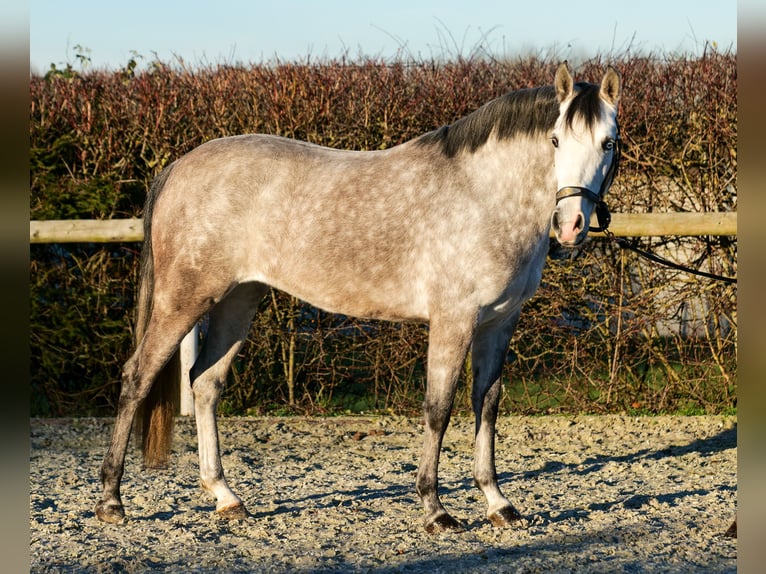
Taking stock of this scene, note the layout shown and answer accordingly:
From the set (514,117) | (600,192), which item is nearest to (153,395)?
(514,117)

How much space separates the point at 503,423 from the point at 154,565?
10.9ft

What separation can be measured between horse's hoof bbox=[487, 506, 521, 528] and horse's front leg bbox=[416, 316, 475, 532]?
20 cm

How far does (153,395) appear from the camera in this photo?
422 cm

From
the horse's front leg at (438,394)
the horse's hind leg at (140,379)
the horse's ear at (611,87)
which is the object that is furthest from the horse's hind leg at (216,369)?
the horse's ear at (611,87)

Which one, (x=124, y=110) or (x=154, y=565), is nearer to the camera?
(x=154, y=565)

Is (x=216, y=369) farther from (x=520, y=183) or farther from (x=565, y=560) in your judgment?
(x=565, y=560)

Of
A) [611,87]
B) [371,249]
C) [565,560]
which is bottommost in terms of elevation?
[565,560]

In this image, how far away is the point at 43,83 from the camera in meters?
7.18

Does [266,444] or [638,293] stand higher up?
[638,293]

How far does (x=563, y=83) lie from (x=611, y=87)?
196 mm

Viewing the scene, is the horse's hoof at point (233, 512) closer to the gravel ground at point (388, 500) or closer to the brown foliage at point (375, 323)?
the gravel ground at point (388, 500)
